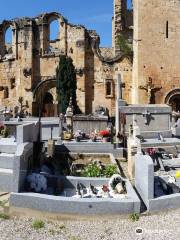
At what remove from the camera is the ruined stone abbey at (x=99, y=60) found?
76.1 feet

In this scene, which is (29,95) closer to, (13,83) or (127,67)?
(13,83)

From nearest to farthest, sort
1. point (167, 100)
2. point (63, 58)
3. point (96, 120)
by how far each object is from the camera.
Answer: point (96, 120), point (167, 100), point (63, 58)

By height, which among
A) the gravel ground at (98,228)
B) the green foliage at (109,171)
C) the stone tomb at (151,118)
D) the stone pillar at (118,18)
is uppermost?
the stone pillar at (118,18)

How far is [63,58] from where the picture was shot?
2558cm

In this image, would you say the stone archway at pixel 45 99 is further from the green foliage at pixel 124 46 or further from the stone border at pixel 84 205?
the stone border at pixel 84 205

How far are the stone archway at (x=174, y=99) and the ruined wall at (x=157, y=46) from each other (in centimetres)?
22

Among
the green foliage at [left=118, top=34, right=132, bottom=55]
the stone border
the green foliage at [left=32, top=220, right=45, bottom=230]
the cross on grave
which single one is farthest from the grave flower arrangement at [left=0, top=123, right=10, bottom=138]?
the green foliage at [left=118, top=34, right=132, bottom=55]

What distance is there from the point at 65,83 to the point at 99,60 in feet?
10.4

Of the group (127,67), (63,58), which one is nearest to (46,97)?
(63,58)

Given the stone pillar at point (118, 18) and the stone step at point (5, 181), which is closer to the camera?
the stone step at point (5, 181)


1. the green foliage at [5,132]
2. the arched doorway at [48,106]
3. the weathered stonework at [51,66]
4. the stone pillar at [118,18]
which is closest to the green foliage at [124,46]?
the weathered stonework at [51,66]

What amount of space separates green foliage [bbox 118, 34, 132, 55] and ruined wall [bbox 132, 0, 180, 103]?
2762mm

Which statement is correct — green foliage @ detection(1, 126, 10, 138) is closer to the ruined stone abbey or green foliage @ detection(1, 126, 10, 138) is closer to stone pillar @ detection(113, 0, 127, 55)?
the ruined stone abbey

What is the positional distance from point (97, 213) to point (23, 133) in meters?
3.02
